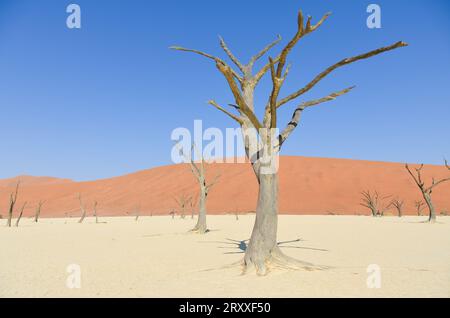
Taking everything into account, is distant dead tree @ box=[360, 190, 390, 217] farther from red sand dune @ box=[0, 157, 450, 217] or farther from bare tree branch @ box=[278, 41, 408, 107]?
bare tree branch @ box=[278, 41, 408, 107]

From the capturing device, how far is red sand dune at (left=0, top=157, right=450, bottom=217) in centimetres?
5276

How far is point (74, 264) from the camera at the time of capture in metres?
8.94

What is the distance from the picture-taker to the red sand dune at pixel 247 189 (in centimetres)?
5276

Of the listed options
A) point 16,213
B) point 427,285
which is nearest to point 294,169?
point 16,213

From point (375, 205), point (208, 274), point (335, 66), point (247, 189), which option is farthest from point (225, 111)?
point (247, 189)

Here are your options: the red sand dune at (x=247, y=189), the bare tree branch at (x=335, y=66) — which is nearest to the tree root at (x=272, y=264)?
the bare tree branch at (x=335, y=66)

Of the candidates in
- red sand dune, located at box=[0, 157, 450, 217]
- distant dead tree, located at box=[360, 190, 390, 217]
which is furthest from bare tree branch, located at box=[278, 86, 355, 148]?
red sand dune, located at box=[0, 157, 450, 217]

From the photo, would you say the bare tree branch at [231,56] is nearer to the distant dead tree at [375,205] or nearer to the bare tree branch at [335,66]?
the bare tree branch at [335,66]

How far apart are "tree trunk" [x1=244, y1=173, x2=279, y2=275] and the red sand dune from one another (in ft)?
120

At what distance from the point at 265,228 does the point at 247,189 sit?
5361 centimetres

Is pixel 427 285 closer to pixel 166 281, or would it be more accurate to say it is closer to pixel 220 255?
pixel 166 281

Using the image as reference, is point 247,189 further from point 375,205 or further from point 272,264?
point 272,264

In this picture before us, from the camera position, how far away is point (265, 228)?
784 centimetres

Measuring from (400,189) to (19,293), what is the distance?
57.8 meters
